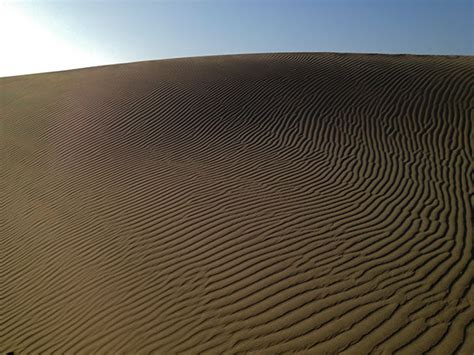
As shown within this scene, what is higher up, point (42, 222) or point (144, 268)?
point (42, 222)

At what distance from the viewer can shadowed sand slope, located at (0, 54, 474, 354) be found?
154 inches

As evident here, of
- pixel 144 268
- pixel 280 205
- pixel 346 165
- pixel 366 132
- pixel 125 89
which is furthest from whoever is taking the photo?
pixel 125 89

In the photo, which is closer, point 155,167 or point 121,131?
point 155,167

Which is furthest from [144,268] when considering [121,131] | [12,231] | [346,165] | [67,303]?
[121,131]

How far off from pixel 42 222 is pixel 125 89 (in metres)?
9.19

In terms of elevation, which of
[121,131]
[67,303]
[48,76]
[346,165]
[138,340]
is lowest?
[138,340]

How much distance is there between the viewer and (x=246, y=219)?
6.06 m

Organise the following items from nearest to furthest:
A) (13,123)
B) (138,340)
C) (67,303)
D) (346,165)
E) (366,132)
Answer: (138,340) < (67,303) < (346,165) < (366,132) < (13,123)

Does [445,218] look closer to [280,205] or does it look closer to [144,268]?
[280,205]

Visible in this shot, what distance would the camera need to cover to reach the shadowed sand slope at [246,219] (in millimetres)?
3914

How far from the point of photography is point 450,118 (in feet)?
34.5

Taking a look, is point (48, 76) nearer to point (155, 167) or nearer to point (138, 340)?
point (155, 167)

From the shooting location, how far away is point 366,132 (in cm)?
1024

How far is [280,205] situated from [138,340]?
138 inches
